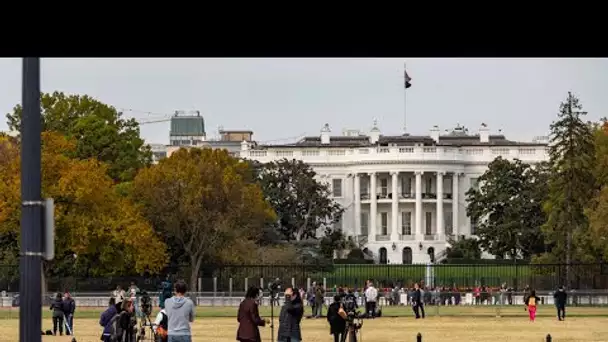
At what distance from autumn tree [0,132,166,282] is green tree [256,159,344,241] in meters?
54.9

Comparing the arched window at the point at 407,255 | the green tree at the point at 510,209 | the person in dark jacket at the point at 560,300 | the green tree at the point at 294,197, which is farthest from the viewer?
the arched window at the point at 407,255

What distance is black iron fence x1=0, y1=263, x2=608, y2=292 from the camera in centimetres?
8644

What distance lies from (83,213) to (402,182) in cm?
8942

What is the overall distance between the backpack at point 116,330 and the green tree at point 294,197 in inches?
4273

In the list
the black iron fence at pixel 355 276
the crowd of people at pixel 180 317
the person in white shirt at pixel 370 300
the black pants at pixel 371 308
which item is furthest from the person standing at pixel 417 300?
the crowd of people at pixel 180 317

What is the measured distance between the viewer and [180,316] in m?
22.0

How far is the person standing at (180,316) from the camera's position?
22031 mm

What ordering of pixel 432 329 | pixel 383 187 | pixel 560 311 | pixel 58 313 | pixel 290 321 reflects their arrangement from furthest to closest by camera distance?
pixel 383 187
pixel 560 311
pixel 432 329
pixel 58 313
pixel 290 321

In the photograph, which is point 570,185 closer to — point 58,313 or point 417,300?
point 417,300

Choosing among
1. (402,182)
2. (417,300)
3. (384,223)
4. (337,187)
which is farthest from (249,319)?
(337,187)

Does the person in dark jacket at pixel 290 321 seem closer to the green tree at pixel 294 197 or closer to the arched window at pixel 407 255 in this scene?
the green tree at pixel 294 197

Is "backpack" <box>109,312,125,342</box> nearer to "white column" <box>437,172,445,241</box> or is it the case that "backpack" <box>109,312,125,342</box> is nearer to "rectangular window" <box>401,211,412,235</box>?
"white column" <box>437,172,445,241</box>
